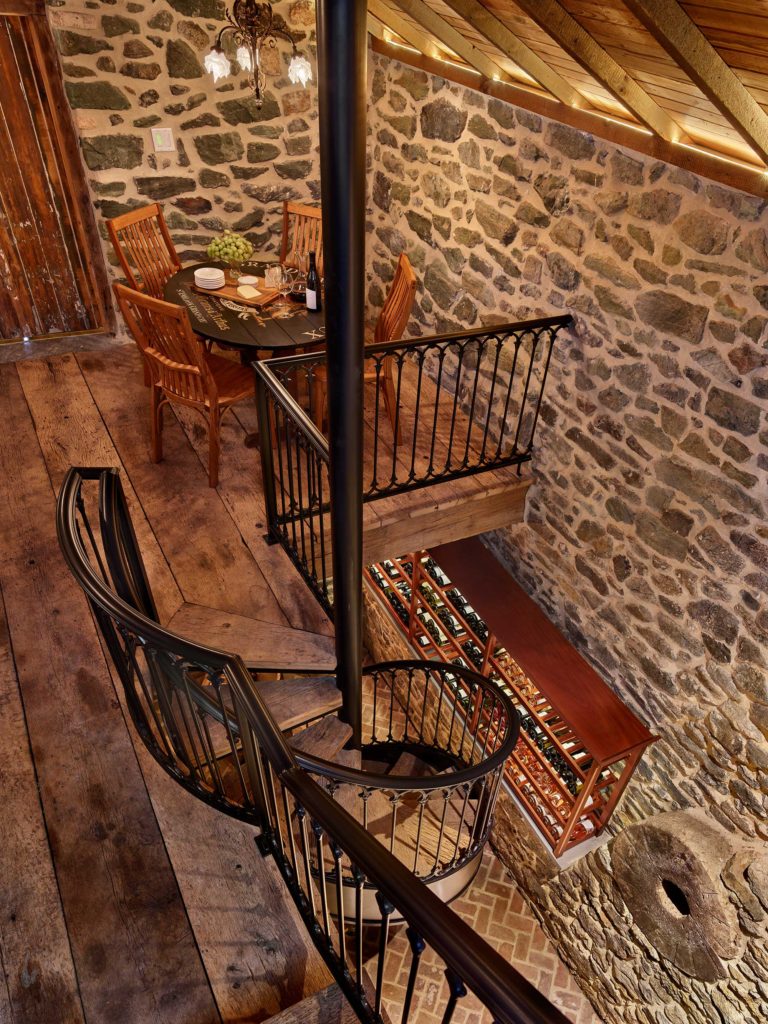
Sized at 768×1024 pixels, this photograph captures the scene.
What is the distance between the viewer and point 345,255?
5.31 feet

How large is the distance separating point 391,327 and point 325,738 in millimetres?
2478

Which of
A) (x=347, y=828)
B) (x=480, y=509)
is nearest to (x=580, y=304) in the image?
(x=480, y=509)

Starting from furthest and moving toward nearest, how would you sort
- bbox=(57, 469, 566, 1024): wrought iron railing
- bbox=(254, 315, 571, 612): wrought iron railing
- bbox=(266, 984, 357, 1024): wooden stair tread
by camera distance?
bbox=(254, 315, 571, 612): wrought iron railing
bbox=(266, 984, 357, 1024): wooden stair tread
bbox=(57, 469, 566, 1024): wrought iron railing

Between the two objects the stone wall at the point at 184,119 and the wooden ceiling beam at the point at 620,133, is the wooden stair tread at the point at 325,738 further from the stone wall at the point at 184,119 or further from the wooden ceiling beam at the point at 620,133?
the stone wall at the point at 184,119

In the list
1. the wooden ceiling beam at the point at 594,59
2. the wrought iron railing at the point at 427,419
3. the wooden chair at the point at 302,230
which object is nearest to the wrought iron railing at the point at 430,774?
the wrought iron railing at the point at 427,419

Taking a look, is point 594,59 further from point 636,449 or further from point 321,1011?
point 321,1011

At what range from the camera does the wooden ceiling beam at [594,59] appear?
2.55 m

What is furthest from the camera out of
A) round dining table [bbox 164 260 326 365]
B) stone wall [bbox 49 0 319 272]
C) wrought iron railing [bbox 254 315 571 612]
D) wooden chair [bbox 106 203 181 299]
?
wooden chair [bbox 106 203 181 299]

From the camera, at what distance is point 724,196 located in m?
2.89

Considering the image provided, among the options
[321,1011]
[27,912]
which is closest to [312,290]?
[27,912]

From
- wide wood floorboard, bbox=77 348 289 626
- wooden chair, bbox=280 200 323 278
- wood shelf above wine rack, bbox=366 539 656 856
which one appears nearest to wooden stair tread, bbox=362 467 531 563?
wood shelf above wine rack, bbox=366 539 656 856

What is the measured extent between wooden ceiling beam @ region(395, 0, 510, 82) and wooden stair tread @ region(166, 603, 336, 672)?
126 inches

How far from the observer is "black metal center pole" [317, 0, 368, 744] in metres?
1.36

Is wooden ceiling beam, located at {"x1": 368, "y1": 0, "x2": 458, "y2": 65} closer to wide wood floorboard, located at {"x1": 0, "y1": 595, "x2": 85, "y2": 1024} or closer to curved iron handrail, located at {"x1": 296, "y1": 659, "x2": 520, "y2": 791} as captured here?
curved iron handrail, located at {"x1": 296, "y1": 659, "x2": 520, "y2": 791}
